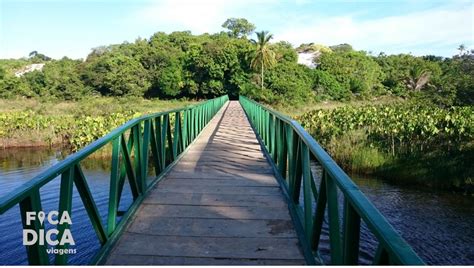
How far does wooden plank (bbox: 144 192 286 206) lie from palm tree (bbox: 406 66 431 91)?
63777mm

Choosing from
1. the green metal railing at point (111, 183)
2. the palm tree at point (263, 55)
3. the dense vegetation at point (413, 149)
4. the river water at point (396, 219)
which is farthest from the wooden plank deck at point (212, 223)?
the palm tree at point (263, 55)

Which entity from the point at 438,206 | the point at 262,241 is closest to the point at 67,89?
the point at 438,206

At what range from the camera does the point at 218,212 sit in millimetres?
4172

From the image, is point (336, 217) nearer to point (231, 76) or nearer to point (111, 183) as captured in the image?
point (111, 183)

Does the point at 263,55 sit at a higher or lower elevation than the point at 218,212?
higher

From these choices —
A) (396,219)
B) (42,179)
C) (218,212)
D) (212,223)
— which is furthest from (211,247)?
(396,219)

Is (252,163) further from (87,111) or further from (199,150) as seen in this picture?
(87,111)

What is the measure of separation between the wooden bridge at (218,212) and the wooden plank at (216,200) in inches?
0.4

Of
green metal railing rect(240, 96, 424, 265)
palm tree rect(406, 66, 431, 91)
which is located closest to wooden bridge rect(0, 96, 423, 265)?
green metal railing rect(240, 96, 424, 265)

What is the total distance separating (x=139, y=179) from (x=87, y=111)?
95.8 feet

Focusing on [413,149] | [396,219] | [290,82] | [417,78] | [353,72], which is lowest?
[396,219]

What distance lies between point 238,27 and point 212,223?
9421 cm

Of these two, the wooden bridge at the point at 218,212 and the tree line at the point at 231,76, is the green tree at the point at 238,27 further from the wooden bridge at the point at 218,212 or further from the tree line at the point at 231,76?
the wooden bridge at the point at 218,212

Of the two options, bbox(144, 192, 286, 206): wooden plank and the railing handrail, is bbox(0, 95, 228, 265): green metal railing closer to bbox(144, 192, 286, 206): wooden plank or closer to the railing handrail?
the railing handrail
